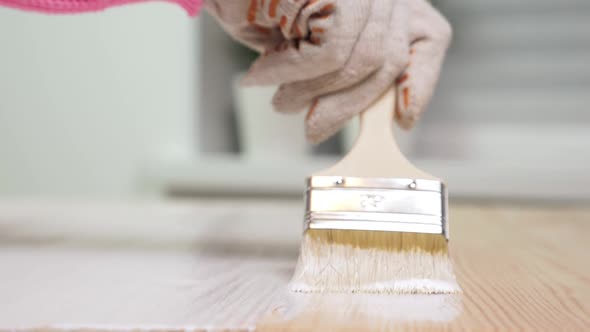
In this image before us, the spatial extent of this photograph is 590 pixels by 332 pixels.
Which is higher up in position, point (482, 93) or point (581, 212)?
point (482, 93)

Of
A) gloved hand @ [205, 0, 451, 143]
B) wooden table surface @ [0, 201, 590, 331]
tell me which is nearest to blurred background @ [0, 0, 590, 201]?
wooden table surface @ [0, 201, 590, 331]

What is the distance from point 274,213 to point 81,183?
69cm

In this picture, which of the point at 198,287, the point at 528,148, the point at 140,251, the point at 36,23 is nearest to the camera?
the point at 198,287

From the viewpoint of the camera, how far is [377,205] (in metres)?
0.53

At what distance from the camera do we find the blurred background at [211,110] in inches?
59.4

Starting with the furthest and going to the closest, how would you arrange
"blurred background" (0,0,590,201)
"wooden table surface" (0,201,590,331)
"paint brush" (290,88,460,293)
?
"blurred background" (0,0,590,201) < "paint brush" (290,88,460,293) < "wooden table surface" (0,201,590,331)

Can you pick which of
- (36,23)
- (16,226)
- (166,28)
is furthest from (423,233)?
(36,23)

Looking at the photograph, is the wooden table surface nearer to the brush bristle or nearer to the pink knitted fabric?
the brush bristle

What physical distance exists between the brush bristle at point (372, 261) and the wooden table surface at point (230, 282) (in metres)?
0.02

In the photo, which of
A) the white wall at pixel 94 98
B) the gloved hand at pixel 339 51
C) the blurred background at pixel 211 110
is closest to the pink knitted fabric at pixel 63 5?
the gloved hand at pixel 339 51

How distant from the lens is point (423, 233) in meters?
0.52

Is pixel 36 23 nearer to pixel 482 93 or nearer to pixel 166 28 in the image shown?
pixel 166 28

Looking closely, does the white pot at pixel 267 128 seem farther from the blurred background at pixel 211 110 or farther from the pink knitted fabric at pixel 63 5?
the pink knitted fabric at pixel 63 5

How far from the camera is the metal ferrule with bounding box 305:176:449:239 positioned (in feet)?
1.71
